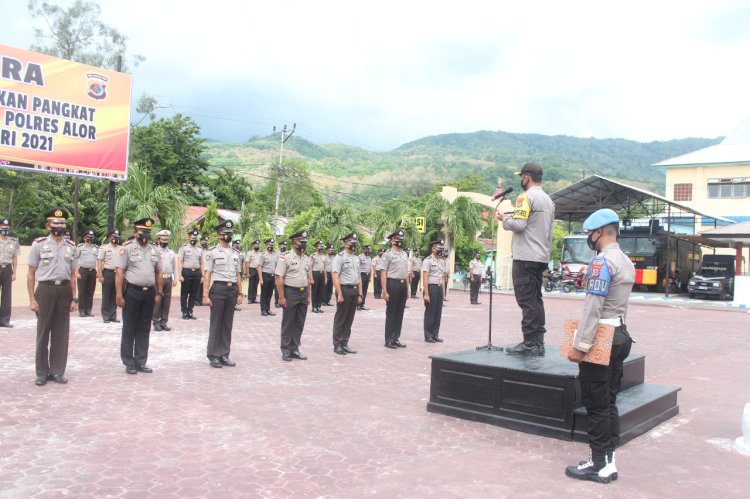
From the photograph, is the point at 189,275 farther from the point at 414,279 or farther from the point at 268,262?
the point at 414,279

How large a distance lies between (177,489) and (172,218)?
1531 centimetres

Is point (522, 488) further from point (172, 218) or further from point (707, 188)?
point (707, 188)

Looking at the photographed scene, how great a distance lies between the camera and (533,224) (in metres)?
5.96

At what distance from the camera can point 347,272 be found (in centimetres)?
988

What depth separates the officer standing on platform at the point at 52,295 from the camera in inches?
270

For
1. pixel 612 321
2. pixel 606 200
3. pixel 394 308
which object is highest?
pixel 606 200

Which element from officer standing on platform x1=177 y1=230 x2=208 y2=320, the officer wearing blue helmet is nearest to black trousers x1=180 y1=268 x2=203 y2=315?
officer standing on platform x1=177 y1=230 x2=208 y2=320

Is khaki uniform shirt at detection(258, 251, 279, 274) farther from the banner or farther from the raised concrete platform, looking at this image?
the raised concrete platform

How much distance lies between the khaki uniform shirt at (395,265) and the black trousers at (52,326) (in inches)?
204

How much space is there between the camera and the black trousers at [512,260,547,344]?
6.01 m

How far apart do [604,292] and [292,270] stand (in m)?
5.51

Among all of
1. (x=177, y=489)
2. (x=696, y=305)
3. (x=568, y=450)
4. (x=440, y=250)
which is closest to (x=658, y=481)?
(x=568, y=450)

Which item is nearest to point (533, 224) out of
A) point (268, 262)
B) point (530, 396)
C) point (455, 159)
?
point (530, 396)

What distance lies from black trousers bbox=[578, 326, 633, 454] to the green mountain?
65.0m
